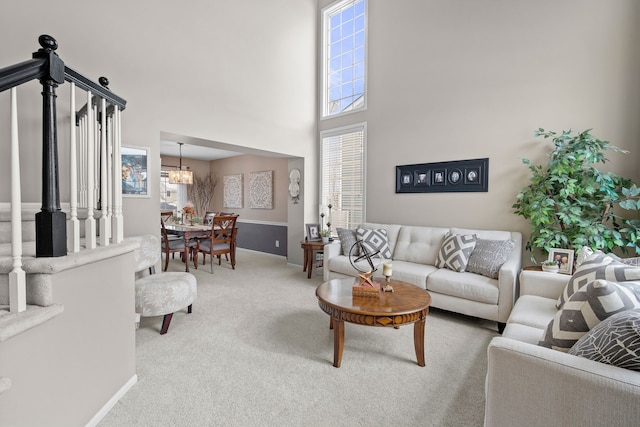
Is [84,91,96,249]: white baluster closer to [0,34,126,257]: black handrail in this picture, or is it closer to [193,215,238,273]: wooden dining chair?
[0,34,126,257]: black handrail

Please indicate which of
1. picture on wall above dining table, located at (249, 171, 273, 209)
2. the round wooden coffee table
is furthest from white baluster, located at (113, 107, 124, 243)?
picture on wall above dining table, located at (249, 171, 273, 209)

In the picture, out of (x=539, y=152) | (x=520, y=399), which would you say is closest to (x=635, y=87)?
(x=539, y=152)

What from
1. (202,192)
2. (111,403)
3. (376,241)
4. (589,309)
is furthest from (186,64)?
(202,192)

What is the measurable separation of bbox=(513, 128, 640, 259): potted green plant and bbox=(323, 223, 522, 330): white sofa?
39cm

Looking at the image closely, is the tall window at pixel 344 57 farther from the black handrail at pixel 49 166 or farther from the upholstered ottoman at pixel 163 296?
the black handrail at pixel 49 166

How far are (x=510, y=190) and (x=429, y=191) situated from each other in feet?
3.15

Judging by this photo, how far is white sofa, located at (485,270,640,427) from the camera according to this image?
0.98 metres

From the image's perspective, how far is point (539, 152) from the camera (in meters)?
3.30

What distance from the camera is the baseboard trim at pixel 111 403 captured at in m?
1.56

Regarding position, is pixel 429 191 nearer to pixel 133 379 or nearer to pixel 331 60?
pixel 331 60

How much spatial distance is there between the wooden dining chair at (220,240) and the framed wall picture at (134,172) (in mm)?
1728

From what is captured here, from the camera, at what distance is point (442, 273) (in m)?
3.19

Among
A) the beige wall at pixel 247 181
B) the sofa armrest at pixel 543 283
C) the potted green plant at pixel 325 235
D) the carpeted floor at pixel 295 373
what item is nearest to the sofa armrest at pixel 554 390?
the carpeted floor at pixel 295 373

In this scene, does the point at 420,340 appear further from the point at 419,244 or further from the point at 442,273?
the point at 419,244
